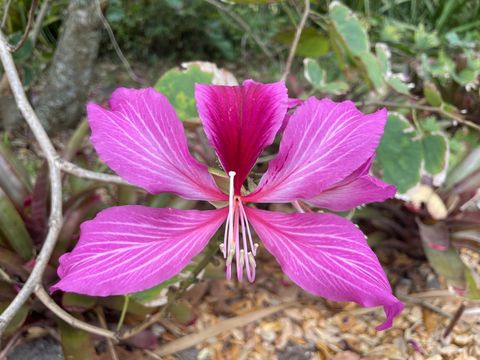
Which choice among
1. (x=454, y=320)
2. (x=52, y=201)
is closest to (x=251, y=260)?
(x=52, y=201)

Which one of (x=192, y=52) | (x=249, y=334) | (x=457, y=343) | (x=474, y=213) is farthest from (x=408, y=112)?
(x=192, y=52)

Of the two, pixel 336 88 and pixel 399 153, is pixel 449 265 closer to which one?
pixel 399 153

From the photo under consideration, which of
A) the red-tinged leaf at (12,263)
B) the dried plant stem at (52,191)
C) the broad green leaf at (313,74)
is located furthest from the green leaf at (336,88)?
the red-tinged leaf at (12,263)

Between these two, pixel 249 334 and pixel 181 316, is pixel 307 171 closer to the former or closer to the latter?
pixel 181 316

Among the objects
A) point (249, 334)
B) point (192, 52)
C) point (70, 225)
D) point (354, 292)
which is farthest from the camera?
point (192, 52)

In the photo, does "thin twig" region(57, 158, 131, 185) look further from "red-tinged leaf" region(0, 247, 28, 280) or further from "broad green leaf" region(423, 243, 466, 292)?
"broad green leaf" region(423, 243, 466, 292)

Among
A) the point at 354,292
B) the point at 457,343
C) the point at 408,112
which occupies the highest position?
the point at 354,292

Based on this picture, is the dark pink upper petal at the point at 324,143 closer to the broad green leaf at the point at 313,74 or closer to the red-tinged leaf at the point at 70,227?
the red-tinged leaf at the point at 70,227
